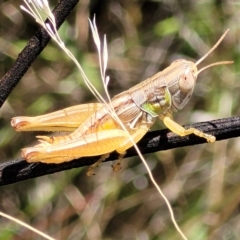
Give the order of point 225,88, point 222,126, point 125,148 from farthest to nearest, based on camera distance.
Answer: point 225,88, point 125,148, point 222,126

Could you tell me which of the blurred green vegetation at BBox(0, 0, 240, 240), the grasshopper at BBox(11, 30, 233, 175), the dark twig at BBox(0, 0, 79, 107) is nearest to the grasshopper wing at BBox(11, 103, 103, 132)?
the grasshopper at BBox(11, 30, 233, 175)

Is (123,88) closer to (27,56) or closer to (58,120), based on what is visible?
(58,120)

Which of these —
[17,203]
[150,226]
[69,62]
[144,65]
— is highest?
[69,62]

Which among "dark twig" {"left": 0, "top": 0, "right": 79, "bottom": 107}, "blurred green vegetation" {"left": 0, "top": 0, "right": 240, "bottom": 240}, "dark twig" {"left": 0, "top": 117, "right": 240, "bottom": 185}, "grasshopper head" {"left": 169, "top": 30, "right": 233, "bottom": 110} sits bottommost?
"blurred green vegetation" {"left": 0, "top": 0, "right": 240, "bottom": 240}

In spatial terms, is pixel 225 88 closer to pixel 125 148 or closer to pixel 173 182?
pixel 173 182

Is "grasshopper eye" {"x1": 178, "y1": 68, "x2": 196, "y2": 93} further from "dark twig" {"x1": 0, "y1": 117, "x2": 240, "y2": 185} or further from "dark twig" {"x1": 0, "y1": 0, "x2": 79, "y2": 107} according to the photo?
"dark twig" {"x1": 0, "y1": 0, "x2": 79, "y2": 107}

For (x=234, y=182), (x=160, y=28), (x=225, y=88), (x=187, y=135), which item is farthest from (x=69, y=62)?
(x=187, y=135)
